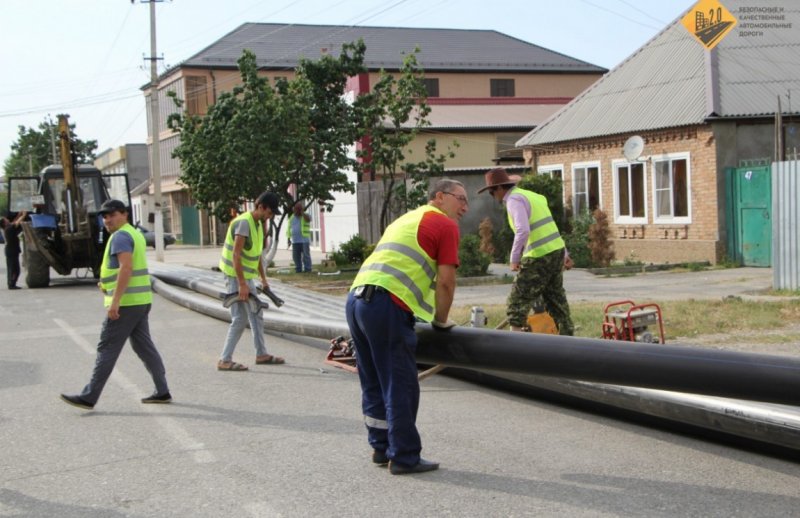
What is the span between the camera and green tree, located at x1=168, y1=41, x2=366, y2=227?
881 inches

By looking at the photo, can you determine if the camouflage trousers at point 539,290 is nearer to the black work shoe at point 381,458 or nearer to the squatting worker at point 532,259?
the squatting worker at point 532,259

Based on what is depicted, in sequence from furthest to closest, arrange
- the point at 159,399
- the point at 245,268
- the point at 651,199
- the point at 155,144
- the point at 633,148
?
the point at 155,144
the point at 651,199
the point at 633,148
the point at 245,268
the point at 159,399

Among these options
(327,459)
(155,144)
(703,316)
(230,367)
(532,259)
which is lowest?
(327,459)

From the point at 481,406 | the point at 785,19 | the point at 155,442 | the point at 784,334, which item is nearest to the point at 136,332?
the point at 155,442

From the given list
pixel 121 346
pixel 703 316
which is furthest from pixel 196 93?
pixel 121 346

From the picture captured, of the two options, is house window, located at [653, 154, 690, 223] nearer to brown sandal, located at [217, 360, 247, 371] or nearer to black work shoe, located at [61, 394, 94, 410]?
brown sandal, located at [217, 360, 247, 371]

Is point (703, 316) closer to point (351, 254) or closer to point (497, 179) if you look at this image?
point (497, 179)

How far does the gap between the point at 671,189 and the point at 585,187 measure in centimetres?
368

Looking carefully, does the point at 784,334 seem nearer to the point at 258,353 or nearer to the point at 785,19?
the point at 258,353

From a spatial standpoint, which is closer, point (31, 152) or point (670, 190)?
point (670, 190)

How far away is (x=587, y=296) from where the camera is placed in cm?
1630

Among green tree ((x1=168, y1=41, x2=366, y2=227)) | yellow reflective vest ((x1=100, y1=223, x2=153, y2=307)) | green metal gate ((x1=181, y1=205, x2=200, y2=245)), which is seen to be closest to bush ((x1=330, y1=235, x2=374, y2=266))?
green tree ((x1=168, y1=41, x2=366, y2=227))

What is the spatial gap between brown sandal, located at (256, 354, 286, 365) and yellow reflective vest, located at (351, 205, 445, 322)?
4.57 meters

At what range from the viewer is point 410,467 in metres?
6.03
